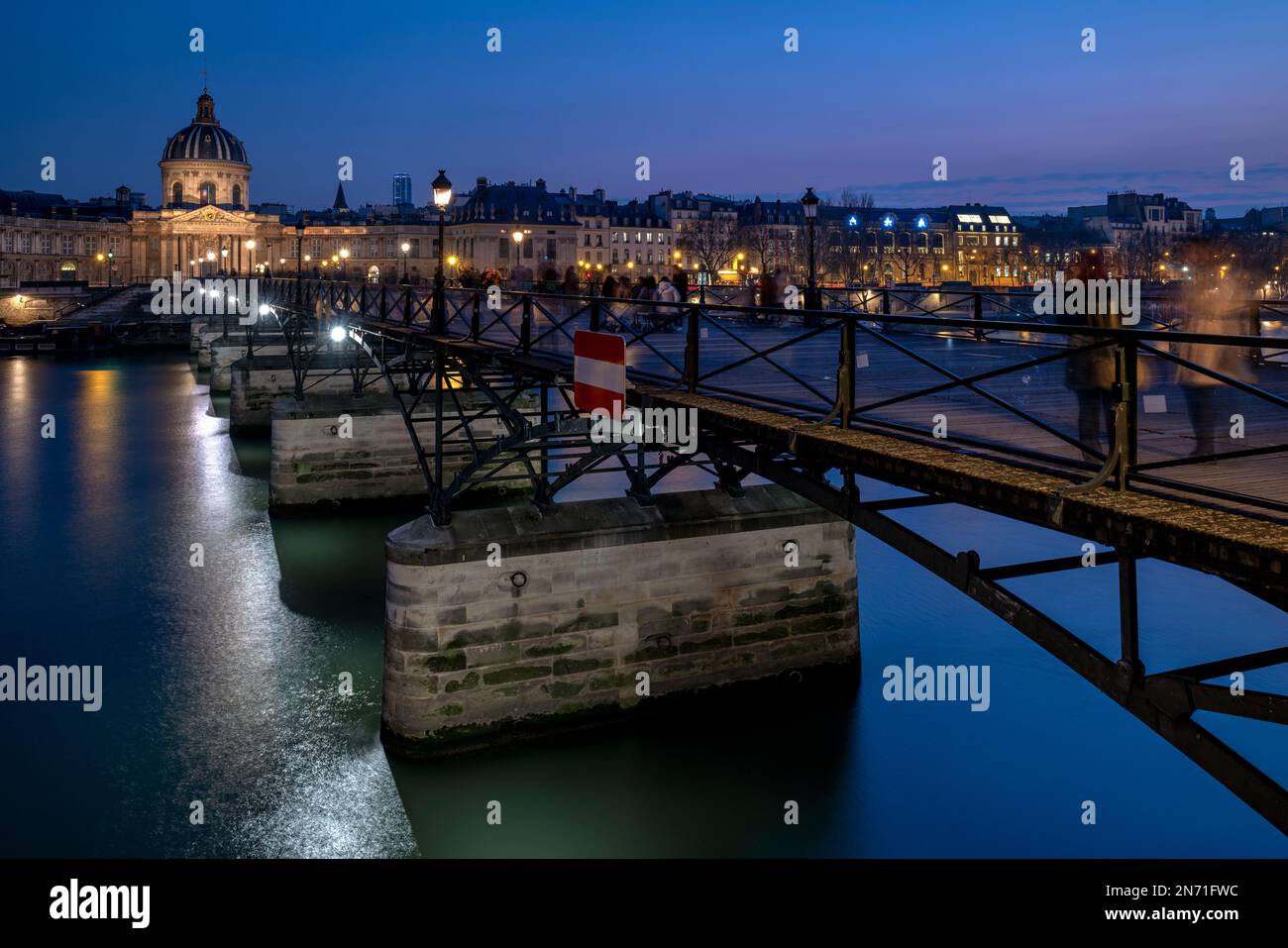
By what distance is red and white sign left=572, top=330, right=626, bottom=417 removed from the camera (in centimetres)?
1115

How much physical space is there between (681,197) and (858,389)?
15358 cm

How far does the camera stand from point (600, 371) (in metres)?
11.5

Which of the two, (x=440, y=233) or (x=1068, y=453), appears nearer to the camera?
(x=1068, y=453)

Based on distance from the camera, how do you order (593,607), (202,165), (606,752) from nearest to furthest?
(606,752) → (593,607) → (202,165)

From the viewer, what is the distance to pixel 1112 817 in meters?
13.7

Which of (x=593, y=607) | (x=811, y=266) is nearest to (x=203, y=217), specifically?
(x=811, y=266)

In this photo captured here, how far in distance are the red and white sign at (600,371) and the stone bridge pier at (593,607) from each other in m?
3.16

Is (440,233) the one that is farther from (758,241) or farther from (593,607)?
(758,241)

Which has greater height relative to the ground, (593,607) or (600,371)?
(600,371)

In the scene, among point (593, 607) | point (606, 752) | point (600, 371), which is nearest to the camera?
point (600, 371)

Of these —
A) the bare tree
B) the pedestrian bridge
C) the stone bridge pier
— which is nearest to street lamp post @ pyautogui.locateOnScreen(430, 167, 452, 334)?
the pedestrian bridge

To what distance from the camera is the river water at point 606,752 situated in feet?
43.5

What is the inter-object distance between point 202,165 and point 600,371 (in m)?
178
